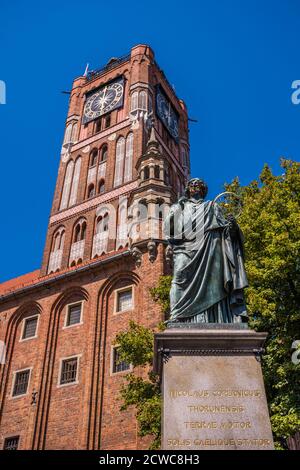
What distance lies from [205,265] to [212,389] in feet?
5.79

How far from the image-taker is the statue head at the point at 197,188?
7.20 m

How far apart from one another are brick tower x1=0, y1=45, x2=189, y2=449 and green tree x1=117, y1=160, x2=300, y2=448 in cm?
263

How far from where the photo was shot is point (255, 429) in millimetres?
4746

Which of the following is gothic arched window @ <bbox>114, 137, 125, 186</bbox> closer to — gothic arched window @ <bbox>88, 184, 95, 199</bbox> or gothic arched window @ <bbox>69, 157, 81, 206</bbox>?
gothic arched window @ <bbox>88, 184, 95, 199</bbox>

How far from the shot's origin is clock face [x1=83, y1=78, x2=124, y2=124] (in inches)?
1531

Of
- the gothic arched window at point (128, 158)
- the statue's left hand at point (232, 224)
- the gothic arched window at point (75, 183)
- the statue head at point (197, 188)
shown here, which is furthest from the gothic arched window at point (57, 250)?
the statue's left hand at point (232, 224)

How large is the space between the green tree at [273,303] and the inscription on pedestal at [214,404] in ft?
19.4

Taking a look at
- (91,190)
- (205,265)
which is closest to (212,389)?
(205,265)

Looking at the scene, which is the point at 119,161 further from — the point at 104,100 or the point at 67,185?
the point at 104,100

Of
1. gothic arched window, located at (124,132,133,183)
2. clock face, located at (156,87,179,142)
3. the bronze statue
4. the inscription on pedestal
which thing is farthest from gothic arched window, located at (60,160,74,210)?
the inscription on pedestal

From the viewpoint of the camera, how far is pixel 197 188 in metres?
7.20

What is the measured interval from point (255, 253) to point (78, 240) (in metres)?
19.1

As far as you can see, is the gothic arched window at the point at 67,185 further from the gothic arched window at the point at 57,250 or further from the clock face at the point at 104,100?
the clock face at the point at 104,100
